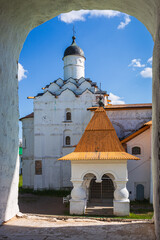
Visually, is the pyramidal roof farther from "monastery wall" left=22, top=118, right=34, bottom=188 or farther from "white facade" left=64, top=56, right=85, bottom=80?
"monastery wall" left=22, top=118, right=34, bottom=188

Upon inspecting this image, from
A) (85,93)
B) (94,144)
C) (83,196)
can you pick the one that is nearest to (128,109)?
(85,93)

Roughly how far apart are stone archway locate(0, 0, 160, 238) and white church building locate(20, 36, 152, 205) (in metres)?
14.8

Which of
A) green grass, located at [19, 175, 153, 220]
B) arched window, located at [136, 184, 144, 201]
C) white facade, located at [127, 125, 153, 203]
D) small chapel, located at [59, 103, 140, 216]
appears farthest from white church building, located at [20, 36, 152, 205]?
small chapel, located at [59, 103, 140, 216]

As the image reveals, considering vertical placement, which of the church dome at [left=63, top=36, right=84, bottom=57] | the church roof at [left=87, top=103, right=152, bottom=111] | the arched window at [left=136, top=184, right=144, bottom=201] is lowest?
the arched window at [left=136, top=184, right=144, bottom=201]

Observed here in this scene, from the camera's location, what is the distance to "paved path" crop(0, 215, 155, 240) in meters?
2.72

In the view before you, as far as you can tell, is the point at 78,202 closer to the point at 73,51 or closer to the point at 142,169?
the point at 142,169

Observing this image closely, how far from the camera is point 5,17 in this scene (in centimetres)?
A: 284

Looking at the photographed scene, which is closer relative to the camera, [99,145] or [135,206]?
[99,145]

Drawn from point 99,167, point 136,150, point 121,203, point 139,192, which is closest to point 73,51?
point 136,150

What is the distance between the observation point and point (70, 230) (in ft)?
10.00

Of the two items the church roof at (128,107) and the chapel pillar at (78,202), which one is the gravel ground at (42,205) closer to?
the chapel pillar at (78,202)

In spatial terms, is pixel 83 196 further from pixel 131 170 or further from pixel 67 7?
pixel 67 7

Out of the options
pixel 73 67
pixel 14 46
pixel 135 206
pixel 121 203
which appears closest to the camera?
pixel 14 46

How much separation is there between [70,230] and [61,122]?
55.3 ft
